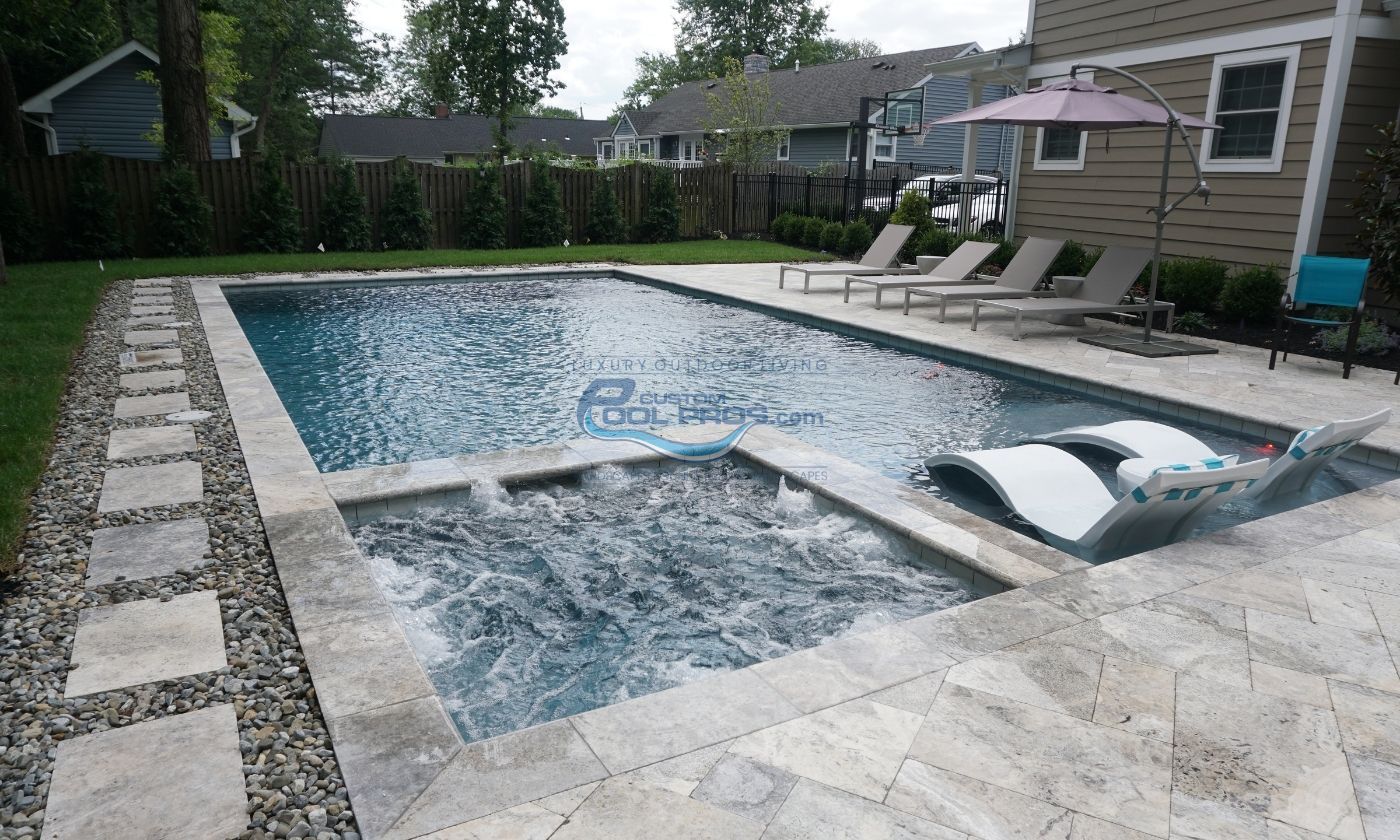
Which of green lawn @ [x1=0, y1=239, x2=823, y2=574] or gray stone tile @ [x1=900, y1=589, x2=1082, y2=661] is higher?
green lawn @ [x1=0, y1=239, x2=823, y2=574]

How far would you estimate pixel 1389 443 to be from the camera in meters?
5.30

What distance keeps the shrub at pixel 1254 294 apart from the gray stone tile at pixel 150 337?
10.2 meters

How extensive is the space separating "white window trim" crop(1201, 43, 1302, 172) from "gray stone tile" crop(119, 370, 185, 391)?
1021cm

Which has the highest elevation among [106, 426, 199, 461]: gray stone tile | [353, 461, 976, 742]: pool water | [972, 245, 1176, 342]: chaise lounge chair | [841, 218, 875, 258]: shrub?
[841, 218, 875, 258]: shrub

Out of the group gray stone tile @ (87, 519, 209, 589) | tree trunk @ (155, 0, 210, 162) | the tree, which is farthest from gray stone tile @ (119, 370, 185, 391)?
the tree

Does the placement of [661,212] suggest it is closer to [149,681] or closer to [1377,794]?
[149,681]

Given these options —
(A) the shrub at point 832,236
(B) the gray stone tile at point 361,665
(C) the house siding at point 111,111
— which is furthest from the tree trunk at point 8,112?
(B) the gray stone tile at point 361,665

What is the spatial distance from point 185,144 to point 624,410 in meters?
12.2

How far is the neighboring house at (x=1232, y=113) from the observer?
8.48 meters

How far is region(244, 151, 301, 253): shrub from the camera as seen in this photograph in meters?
14.4

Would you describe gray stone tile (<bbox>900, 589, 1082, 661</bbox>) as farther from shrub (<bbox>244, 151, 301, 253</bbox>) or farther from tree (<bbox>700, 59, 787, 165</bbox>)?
tree (<bbox>700, 59, 787, 165</bbox>)

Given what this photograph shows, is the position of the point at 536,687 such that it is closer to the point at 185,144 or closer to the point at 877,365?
the point at 877,365

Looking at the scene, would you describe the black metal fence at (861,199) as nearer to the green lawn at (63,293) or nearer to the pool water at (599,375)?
the green lawn at (63,293)

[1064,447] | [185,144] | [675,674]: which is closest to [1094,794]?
[675,674]
